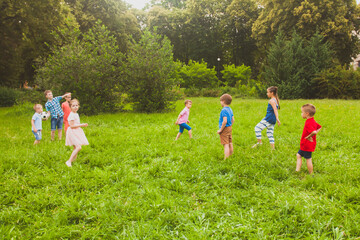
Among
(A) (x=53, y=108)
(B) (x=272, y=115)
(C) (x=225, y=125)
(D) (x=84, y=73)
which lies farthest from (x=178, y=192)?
(D) (x=84, y=73)

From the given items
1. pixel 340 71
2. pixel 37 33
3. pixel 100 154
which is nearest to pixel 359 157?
pixel 100 154

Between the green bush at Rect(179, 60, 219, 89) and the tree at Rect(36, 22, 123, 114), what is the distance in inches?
657

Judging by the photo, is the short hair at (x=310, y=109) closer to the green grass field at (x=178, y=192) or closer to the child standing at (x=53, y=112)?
the green grass field at (x=178, y=192)

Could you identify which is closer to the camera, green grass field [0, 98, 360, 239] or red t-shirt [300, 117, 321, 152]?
green grass field [0, 98, 360, 239]

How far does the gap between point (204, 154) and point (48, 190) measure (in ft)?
12.2

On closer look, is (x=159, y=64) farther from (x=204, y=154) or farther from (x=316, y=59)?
(x=316, y=59)

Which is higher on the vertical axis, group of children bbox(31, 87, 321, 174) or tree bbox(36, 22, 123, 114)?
tree bbox(36, 22, 123, 114)

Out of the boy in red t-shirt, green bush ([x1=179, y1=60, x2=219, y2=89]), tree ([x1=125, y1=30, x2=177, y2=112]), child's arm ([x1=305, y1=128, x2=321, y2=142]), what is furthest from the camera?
green bush ([x1=179, y1=60, x2=219, y2=89])

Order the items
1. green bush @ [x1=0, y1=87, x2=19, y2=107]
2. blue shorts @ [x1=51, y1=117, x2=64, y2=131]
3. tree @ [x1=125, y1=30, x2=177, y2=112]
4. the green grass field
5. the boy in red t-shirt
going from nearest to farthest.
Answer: the green grass field → the boy in red t-shirt → blue shorts @ [x1=51, y1=117, x2=64, y2=131] → tree @ [x1=125, y1=30, x2=177, y2=112] → green bush @ [x1=0, y1=87, x2=19, y2=107]

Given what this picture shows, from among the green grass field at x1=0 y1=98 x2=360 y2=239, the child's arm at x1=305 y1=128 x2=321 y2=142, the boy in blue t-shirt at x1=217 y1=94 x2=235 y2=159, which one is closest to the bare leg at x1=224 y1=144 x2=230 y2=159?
the boy in blue t-shirt at x1=217 y1=94 x2=235 y2=159

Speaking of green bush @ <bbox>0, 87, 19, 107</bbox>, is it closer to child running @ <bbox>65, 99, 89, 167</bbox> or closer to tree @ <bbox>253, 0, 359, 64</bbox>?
child running @ <bbox>65, 99, 89, 167</bbox>

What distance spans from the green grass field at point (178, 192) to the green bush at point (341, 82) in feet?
60.1

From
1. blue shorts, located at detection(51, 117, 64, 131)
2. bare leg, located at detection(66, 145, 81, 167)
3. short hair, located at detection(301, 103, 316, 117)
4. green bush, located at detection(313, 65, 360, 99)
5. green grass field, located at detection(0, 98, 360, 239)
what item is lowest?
green grass field, located at detection(0, 98, 360, 239)

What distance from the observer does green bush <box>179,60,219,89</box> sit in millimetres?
30266
